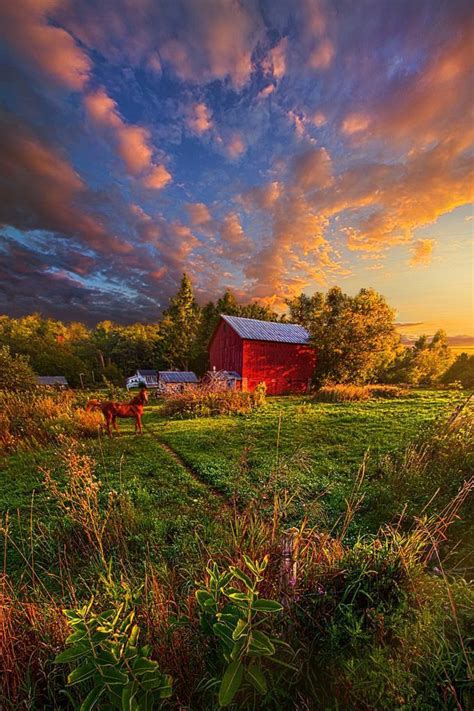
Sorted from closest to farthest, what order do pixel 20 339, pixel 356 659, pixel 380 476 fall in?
pixel 356 659
pixel 380 476
pixel 20 339

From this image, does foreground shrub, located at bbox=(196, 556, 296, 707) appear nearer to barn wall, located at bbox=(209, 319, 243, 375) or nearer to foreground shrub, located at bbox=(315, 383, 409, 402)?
foreground shrub, located at bbox=(315, 383, 409, 402)

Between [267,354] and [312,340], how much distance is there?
364cm

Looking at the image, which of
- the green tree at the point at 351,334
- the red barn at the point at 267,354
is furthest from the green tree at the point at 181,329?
the green tree at the point at 351,334

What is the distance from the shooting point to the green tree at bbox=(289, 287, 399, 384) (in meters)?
20.3

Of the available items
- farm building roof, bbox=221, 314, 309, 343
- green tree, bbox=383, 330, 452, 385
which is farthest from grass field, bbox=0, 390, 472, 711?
green tree, bbox=383, 330, 452, 385

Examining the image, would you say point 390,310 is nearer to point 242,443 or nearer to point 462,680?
point 242,443

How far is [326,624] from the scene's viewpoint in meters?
1.41

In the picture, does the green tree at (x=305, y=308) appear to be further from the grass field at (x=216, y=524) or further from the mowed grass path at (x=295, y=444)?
the grass field at (x=216, y=524)

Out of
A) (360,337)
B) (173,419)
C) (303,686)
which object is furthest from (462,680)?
(360,337)

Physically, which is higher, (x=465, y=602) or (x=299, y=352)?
(x=299, y=352)

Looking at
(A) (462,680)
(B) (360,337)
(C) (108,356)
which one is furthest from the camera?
(C) (108,356)

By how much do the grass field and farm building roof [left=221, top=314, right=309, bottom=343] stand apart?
1067 cm

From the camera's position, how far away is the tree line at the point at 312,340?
810 inches

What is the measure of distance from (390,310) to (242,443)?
57.5 feet
